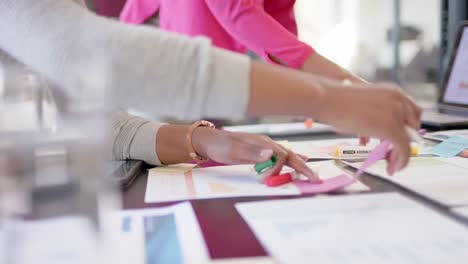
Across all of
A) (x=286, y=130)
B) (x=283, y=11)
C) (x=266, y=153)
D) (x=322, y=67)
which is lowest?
(x=286, y=130)

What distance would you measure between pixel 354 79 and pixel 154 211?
1.94 ft

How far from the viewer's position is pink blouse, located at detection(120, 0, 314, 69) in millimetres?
1201

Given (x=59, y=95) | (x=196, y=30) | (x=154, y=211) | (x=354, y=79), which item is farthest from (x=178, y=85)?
(x=196, y=30)

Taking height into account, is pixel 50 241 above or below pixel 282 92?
below

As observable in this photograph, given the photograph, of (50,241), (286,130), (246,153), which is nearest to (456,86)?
(286,130)

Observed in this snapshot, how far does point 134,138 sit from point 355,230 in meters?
0.56

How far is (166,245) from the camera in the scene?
52 cm

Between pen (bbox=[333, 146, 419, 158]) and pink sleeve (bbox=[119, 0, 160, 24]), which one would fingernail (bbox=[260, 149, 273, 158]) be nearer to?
pen (bbox=[333, 146, 419, 158])

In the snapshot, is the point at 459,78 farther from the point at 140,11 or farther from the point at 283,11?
the point at 140,11

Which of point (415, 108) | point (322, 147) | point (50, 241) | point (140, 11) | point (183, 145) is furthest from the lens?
point (140, 11)

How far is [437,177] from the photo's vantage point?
0.79m

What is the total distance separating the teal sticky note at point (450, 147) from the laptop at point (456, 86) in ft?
1.33

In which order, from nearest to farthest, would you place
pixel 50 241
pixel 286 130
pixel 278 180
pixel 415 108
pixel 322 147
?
pixel 50 241, pixel 415 108, pixel 278 180, pixel 322 147, pixel 286 130

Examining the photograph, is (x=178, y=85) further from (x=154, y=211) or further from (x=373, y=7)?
(x=373, y=7)
